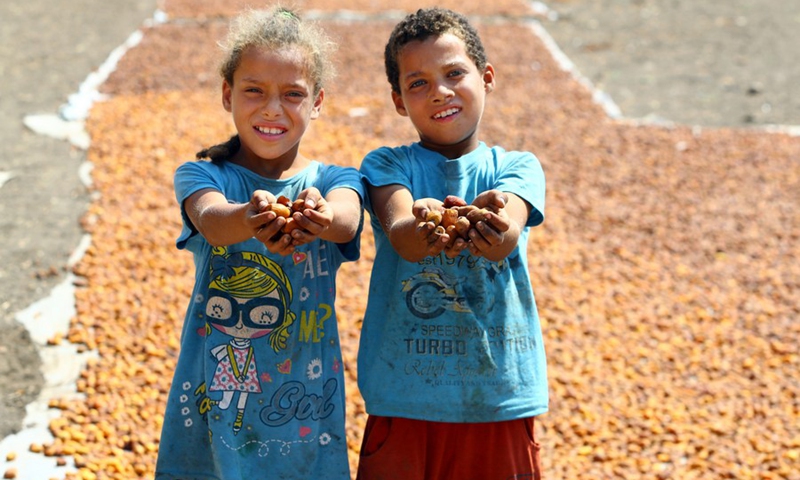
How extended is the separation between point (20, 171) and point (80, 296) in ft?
6.59

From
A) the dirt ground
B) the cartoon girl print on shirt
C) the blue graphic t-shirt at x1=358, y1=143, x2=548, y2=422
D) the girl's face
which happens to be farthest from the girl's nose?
the dirt ground

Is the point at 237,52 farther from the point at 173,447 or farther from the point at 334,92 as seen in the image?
the point at 334,92

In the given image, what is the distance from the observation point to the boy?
2.67 m

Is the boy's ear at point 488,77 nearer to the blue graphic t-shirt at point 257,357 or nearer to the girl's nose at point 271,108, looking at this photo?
the blue graphic t-shirt at point 257,357

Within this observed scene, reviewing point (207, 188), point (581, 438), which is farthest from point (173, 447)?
point (581, 438)

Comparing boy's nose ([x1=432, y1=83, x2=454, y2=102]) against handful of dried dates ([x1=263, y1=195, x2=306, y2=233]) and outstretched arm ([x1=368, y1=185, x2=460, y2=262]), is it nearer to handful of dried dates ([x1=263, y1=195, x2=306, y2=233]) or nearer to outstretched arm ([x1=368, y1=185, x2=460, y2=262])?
outstretched arm ([x1=368, y1=185, x2=460, y2=262])

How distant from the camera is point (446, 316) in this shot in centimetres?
267

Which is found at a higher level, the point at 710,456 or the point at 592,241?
the point at 592,241

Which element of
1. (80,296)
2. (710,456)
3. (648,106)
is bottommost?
(710,456)

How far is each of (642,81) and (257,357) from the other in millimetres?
7813

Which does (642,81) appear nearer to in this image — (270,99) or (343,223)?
(270,99)

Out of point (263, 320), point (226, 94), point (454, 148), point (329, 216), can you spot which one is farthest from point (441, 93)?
point (263, 320)

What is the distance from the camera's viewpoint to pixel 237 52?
2686 mm

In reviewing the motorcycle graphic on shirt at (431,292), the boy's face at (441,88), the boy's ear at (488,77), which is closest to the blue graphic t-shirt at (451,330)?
the motorcycle graphic on shirt at (431,292)
